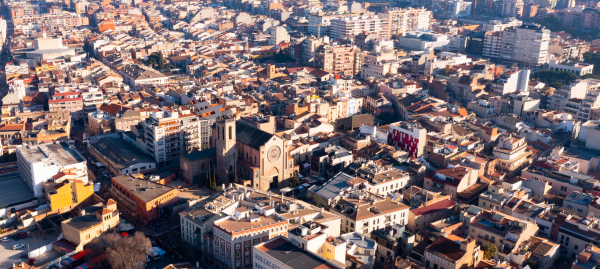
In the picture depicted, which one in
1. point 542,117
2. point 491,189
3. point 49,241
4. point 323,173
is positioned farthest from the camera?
point 542,117

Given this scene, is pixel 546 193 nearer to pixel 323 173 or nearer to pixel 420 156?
pixel 420 156

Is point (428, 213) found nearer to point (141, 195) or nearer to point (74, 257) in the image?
point (141, 195)

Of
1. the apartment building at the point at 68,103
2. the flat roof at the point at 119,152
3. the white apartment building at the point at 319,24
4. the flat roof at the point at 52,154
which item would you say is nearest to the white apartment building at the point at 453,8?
the white apartment building at the point at 319,24

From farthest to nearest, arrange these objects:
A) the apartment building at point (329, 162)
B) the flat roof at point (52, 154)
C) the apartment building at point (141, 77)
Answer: the apartment building at point (141, 77)
the apartment building at point (329, 162)
the flat roof at point (52, 154)

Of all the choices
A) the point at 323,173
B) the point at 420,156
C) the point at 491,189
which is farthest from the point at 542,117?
the point at 323,173

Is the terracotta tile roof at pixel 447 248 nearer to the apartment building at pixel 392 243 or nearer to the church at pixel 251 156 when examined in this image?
the apartment building at pixel 392 243

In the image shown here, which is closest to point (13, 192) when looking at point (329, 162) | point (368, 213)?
point (329, 162)

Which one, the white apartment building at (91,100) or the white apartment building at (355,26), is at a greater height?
the white apartment building at (355,26)
